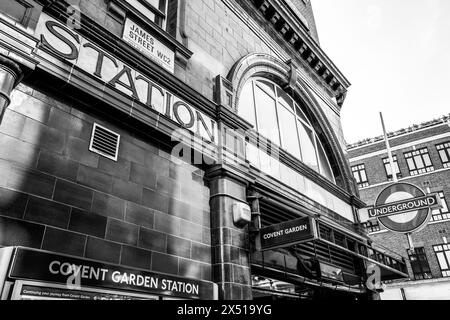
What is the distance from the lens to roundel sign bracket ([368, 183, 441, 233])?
10.9 meters

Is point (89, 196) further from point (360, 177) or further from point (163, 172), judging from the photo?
point (360, 177)

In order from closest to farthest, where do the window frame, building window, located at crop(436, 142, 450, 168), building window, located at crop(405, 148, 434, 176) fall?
building window, located at crop(436, 142, 450, 168), building window, located at crop(405, 148, 434, 176), the window frame

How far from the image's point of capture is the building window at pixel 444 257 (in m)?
25.5

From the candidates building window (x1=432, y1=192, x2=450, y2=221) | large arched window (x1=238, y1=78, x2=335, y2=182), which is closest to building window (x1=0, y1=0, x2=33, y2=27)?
large arched window (x1=238, y1=78, x2=335, y2=182)

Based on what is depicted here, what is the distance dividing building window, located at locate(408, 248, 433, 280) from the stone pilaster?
2943 cm

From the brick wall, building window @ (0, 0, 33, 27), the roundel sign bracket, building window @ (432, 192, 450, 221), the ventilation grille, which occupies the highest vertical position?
building window @ (432, 192, 450, 221)

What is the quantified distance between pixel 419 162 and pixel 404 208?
22.8m

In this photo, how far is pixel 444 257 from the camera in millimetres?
26000

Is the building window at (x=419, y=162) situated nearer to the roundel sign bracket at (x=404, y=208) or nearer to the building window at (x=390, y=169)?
the building window at (x=390, y=169)

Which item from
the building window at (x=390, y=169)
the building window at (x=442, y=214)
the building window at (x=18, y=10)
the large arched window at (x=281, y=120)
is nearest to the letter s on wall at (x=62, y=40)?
the building window at (x=18, y=10)

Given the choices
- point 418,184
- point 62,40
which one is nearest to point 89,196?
point 62,40

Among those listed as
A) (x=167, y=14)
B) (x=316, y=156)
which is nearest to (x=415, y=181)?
(x=316, y=156)

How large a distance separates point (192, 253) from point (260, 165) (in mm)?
3816

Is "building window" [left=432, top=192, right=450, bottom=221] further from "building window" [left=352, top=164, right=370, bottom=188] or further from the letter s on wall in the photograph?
the letter s on wall
